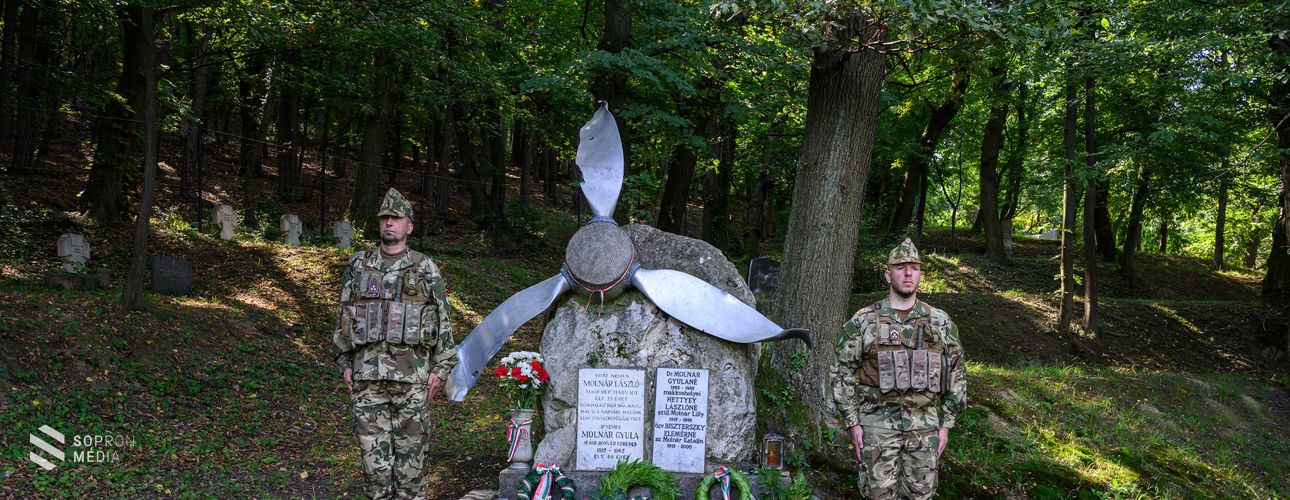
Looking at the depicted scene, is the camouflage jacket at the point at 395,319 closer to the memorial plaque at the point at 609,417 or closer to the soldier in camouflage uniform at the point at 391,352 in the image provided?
the soldier in camouflage uniform at the point at 391,352

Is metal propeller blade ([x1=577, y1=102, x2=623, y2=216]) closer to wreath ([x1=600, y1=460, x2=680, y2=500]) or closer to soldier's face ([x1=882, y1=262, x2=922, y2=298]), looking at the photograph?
wreath ([x1=600, y1=460, x2=680, y2=500])

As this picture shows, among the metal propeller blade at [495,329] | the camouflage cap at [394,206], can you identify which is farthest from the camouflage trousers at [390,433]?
the camouflage cap at [394,206]

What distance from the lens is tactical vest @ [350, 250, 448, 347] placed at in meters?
5.13

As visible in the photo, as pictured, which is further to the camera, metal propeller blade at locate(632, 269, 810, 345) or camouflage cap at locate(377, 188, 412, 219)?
metal propeller blade at locate(632, 269, 810, 345)

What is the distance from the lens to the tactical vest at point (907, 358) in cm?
497

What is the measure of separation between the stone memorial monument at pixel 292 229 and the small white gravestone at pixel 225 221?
1.02 meters

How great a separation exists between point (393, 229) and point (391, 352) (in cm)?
79

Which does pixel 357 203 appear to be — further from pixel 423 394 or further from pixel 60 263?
pixel 423 394

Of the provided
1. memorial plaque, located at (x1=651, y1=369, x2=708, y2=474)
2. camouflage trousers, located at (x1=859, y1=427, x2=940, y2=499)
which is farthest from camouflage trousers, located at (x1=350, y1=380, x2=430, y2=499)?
camouflage trousers, located at (x1=859, y1=427, x2=940, y2=499)

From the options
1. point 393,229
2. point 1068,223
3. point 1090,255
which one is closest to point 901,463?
point 393,229

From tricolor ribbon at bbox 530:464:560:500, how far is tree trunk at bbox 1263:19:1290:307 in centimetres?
886

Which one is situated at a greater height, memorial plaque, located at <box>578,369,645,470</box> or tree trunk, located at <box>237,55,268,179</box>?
tree trunk, located at <box>237,55,268,179</box>

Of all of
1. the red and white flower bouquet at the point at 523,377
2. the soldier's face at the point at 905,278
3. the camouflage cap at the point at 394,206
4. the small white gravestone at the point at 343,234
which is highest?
the small white gravestone at the point at 343,234

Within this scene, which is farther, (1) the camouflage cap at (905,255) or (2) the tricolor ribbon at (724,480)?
(2) the tricolor ribbon at (724,480)
